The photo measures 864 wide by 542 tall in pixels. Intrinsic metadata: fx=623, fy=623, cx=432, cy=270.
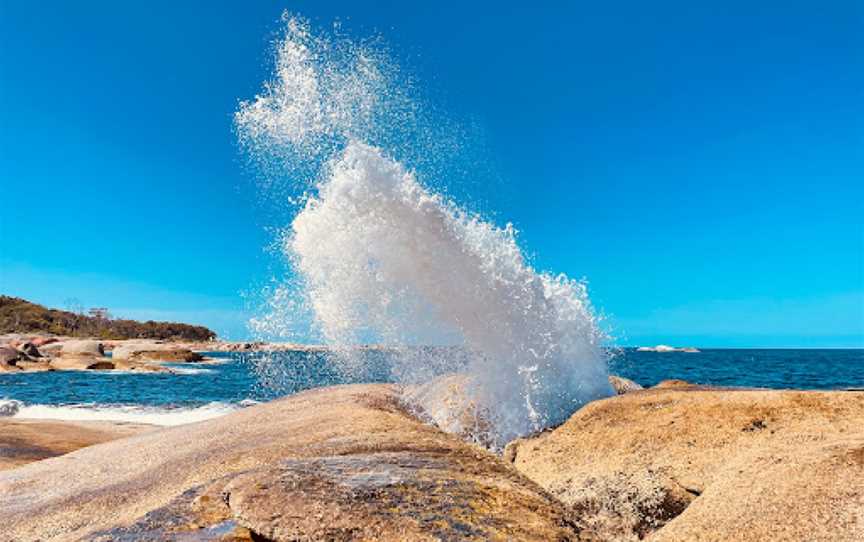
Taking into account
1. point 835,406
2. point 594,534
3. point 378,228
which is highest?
point 378,228

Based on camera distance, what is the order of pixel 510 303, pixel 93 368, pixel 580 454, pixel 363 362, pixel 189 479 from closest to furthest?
pixel 189 479
pixel 580 454
pixel 510 303
pixel 363 362
pixel 93 368

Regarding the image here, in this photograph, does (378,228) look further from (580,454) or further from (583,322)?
(580,454)

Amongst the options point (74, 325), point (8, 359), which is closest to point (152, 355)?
point (8, 359)

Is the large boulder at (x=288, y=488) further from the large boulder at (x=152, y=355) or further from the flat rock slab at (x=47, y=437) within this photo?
the large boulder at (x=152, y=355)

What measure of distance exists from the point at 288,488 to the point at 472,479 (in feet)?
4.70

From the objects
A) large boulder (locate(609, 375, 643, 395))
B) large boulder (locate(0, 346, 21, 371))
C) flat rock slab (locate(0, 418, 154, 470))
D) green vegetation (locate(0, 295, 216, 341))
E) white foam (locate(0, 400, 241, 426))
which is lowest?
flat rock slab (locate(0, 418, 154, 470))

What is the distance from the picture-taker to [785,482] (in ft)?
15.9

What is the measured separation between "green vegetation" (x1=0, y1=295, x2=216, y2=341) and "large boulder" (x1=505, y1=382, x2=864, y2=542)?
5318 inches

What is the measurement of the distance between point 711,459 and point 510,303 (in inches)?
202

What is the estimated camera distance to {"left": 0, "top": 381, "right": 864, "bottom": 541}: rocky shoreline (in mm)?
3848

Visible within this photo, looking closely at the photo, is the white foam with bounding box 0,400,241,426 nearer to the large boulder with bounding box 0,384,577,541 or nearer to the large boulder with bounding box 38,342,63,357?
the large boulder with bounding box 0,384,577,541

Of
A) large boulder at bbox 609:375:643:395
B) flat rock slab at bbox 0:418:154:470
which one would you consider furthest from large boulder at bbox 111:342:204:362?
large boulder at bbox 609:375:643:395

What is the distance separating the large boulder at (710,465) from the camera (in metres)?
4.50

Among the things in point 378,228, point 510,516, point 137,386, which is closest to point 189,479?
point 510,516
